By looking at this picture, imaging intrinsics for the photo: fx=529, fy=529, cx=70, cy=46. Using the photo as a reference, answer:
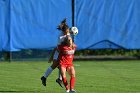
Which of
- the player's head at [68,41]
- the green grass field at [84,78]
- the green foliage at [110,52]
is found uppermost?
the player's head at [68,41]

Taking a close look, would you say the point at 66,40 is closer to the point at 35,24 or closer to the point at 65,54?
the point at 65,54

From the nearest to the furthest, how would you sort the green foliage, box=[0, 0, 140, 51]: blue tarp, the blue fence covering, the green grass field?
the green grass field → box=[0, 0, 140, 51]: blue tarp → the blue fence covering → the green foliage

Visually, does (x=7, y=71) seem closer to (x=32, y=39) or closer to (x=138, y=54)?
(x=32, y=39)

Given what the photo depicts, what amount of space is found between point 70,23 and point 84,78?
24.5ft

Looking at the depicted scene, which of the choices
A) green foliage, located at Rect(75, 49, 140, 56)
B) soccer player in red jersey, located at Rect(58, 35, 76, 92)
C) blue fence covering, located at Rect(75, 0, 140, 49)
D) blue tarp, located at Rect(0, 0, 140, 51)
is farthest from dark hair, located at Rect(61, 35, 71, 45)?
green foliage, located at Rect(75, 49, 140, 56)

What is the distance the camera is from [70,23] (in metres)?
23.5

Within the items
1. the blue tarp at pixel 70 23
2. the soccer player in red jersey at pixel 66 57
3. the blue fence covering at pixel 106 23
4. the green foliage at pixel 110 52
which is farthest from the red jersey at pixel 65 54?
the green foliage at pixel 110 52

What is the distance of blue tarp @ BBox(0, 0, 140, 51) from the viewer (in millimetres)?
23047

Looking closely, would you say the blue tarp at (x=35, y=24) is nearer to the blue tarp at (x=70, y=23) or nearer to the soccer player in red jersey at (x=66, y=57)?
the blue tarp at (x=70, y=23)

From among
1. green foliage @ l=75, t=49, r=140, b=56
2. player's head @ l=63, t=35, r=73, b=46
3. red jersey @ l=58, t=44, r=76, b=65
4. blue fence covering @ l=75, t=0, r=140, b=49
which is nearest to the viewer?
player's head @ l=63, t=35, r=73, b=46

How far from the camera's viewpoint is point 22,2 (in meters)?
23.0

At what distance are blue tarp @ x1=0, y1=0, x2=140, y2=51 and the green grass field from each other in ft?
4.40

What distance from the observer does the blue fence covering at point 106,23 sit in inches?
931

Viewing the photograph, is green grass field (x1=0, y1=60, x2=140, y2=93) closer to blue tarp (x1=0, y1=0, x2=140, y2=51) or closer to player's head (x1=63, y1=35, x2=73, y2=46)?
player's head (x1=63, y1=35, x2=73, y2=46)
